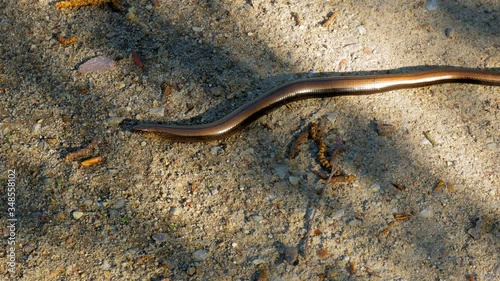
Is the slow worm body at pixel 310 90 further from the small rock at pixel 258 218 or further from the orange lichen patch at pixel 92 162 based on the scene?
the small rock at pixel 258 218

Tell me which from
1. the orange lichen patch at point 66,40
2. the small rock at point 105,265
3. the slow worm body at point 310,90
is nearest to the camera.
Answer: the small rock at point 105,265

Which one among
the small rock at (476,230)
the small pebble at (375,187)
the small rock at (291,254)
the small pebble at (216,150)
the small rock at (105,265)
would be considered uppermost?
the small pebble at (216,150)

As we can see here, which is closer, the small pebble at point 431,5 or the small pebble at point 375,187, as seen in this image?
the small pebble at point 375,187

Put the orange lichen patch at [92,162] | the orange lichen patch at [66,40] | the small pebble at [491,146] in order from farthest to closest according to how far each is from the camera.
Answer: the orange lichen patch at [66,40] → the small pebble at [491,146] → the orange lichen patch at [92,162]

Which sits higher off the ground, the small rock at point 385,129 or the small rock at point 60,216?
the small rock at point 385,129

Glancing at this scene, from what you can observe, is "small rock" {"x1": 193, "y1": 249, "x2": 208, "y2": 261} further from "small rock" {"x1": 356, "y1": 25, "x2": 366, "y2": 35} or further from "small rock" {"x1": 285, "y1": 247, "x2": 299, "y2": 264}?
"small rock" {"x1": 356, "y1": 25, "x2": 366, "y2": 35}

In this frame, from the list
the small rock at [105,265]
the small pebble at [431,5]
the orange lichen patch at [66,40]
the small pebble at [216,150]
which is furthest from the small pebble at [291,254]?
the small pebble at [431,5]

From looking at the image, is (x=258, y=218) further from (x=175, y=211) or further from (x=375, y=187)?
(x=375, y=187)

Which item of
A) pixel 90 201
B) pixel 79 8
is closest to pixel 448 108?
pixel 90 201
